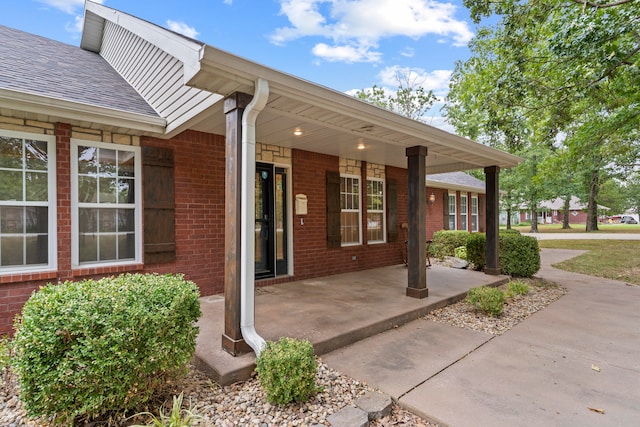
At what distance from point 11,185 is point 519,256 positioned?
28.0ft

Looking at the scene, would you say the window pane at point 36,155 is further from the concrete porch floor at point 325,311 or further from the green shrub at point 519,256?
the green shrub at point 519,256

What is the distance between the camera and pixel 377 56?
1581 centimetres

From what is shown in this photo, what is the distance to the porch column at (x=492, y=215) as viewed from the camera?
6672 mm

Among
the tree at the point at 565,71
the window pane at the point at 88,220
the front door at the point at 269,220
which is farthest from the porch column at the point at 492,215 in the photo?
the window pane at the point at 88,220

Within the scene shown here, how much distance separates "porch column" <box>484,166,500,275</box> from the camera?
667cm

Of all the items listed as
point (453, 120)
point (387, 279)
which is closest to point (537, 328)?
point (387, 279)

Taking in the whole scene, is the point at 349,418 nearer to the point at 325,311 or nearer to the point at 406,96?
the point at 325,311

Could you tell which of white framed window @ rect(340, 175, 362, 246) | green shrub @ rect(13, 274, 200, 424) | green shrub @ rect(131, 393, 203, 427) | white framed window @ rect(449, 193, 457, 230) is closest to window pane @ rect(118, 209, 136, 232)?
green shrub @ rect(13, 274, 200, 424)

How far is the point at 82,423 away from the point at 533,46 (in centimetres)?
970

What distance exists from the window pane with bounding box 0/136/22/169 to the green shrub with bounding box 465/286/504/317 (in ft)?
19.6

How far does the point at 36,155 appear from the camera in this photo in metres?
3.66

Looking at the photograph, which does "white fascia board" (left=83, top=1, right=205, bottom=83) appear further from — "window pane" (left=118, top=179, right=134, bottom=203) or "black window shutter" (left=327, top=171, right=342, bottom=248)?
"black window shutter" (left=327, top=171, right=342, bottom=248)

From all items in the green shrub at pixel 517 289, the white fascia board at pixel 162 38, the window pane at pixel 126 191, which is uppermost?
the white fascia board at pixel 162 38

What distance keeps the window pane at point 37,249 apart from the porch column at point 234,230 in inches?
98.3
